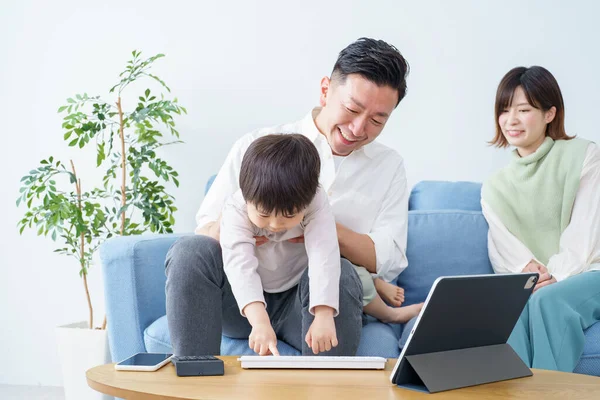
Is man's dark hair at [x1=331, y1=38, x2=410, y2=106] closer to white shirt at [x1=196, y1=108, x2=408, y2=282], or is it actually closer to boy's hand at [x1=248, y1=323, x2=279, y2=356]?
white shirt at [x1=196, y1=108, x2=408, y2=282]

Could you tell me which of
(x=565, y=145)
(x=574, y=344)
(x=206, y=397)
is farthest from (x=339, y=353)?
(x=565, y=145)

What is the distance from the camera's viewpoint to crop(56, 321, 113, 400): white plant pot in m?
2.39

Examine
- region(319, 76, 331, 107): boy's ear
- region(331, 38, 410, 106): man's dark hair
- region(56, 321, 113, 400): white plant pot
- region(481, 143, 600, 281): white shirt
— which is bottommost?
region(56, 321, 113, 400): white plant pot

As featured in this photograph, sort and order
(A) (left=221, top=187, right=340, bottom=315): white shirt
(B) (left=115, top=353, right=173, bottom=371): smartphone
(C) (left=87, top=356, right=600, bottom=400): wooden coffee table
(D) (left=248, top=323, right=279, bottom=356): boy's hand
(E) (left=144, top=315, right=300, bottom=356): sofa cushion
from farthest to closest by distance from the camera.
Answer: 1. (E) (left=144, top=315, right=300, bottom=356): sofa cushion
2. (A) (left=221, top=187, right=340, bottom=315): white shirt
3. (D) (left=248, top=323, right=279, bottom=356): boy's hand
4. (B) (left=115, top=353, right=173, bottom=371): smartphone
5. (C) (left=87, top=356, right=600, bottom=400): wooden coffee table

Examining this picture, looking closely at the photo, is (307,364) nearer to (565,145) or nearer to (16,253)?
(565,145)

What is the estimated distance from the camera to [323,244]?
146 centimetres

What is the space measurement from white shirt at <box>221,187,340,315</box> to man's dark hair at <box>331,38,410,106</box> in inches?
14.4

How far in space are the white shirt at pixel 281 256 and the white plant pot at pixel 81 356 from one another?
3.49 feet

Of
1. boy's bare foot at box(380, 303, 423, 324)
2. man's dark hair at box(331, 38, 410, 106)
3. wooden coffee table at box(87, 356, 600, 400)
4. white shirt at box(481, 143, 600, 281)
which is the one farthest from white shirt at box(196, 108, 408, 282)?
wooden coffee table at box(87, 356, 600, 400)

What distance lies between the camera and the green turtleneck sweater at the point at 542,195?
7.07 ft

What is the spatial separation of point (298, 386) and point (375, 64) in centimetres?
95

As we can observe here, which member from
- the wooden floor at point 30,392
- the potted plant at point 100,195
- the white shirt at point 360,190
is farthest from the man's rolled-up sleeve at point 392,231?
the wooden floor at point 30,392

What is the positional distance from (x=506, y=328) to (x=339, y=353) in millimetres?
368

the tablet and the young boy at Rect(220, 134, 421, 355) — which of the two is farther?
the young boy at Rect(220, 134, 421, 355)
